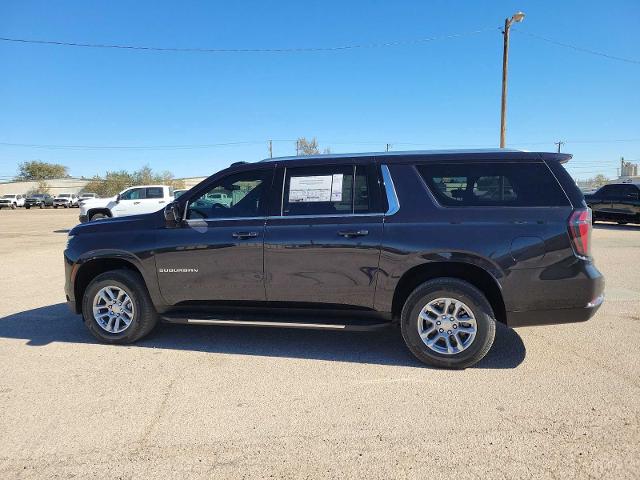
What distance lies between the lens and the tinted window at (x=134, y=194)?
56.1 feet

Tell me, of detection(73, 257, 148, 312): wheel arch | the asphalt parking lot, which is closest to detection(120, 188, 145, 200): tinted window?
the asphalt parking lot

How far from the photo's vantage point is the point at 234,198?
4.28 meters

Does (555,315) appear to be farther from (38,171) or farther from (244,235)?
(38,171)

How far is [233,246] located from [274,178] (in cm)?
76

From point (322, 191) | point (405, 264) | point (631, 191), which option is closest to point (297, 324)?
point (405, 264)

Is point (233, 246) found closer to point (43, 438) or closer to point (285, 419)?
point (285, 419)

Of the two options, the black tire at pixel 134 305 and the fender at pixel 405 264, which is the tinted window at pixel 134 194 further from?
the fender at pixel 405 264

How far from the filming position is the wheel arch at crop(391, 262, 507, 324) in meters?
3.75

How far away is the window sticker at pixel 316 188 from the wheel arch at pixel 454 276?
0.95 m

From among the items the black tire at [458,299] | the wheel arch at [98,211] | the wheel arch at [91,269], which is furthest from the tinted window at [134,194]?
the black tire at [458,299]

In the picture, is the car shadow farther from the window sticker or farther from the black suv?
the window sticker

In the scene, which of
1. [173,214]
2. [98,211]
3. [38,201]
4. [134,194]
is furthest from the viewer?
[38,201]

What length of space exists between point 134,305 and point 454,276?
123 inches

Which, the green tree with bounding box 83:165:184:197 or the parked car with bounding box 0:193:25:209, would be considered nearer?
the parked car with bounding box 0:193:25:209
